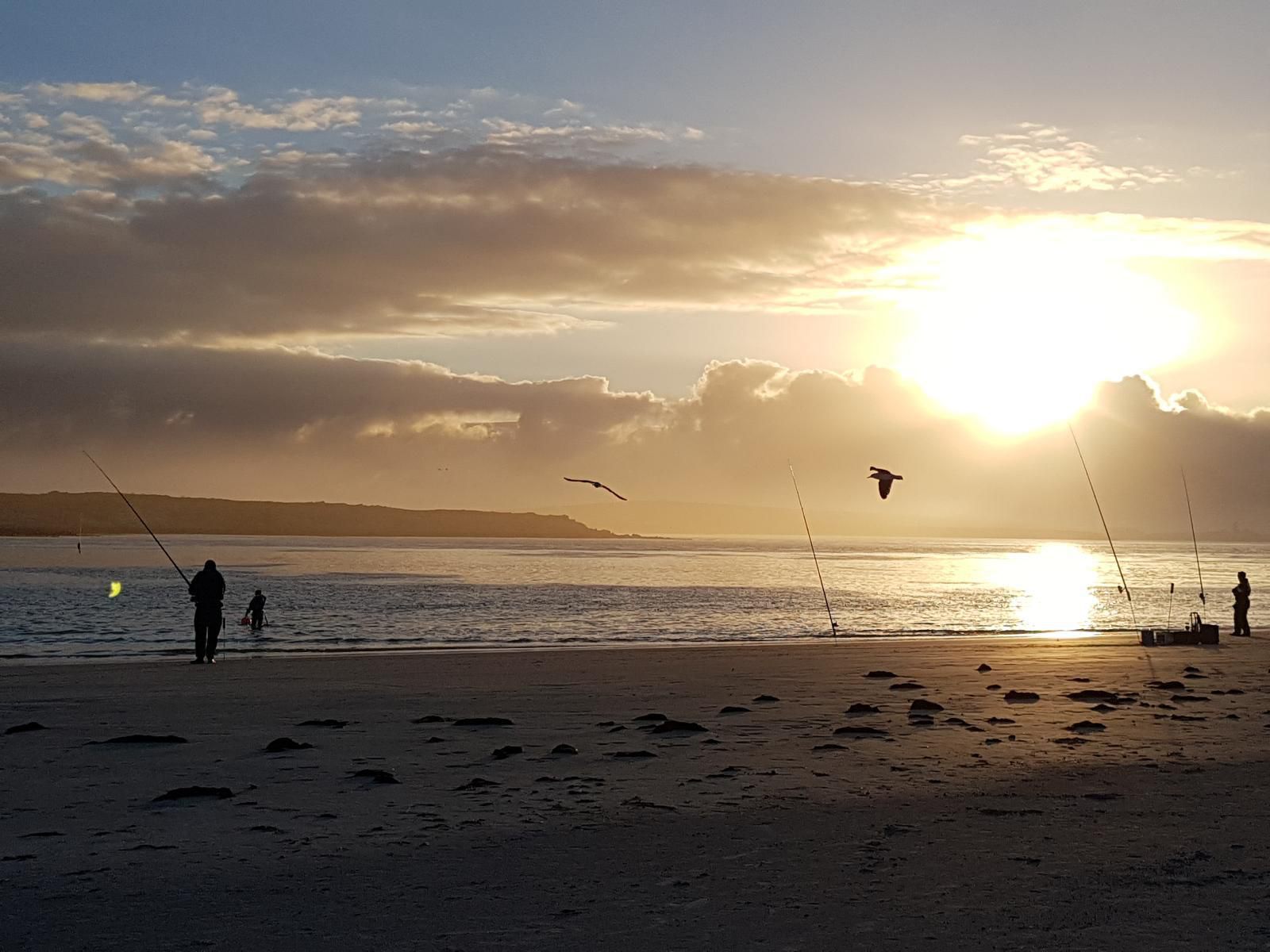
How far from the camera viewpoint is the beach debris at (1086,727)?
45.4ft

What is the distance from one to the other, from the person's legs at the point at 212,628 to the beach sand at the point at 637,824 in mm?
5139

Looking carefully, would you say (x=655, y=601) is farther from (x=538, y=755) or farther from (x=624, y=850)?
(x=624, y=850)

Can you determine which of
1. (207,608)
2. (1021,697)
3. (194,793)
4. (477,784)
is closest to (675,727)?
(477,784)

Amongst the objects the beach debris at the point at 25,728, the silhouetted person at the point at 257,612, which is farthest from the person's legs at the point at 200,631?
the silhouetted person at the point at 257,612

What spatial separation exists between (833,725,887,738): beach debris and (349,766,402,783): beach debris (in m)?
5.34

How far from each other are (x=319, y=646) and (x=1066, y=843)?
77.6 feet

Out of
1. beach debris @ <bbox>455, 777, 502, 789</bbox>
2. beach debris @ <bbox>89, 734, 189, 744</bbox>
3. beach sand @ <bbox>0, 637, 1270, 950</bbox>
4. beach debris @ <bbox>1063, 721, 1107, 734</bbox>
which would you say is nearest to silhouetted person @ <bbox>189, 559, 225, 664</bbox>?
beach sand @ <bbox>0, 637, 1270, 950</bbox>

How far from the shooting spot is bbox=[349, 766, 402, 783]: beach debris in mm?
10922

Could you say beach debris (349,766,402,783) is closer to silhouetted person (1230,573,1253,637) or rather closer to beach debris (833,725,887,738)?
beach debris (833,725,887,738)

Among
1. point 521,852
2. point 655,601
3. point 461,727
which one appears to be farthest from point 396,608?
point 521,852

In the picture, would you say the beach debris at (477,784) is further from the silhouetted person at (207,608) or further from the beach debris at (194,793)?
the silhouetted person at (207,608)

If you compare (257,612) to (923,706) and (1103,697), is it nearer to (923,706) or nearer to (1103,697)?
(923,706)

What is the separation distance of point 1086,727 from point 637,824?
7293mm

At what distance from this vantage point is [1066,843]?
8625 millimetres
